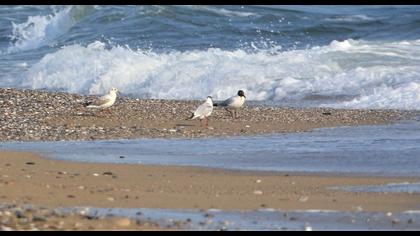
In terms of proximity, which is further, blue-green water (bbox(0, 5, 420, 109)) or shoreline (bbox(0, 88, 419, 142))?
blue-green water (bbox(0, 5, 420, 109))

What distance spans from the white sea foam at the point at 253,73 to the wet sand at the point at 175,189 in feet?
26.4

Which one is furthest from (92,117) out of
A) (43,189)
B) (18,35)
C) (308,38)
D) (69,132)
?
(18,35)

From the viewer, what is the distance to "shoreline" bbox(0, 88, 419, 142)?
14.0 meters

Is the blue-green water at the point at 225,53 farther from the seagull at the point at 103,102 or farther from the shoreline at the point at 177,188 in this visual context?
the shoreline at the point at 177,188

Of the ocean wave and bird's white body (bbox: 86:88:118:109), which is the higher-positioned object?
the ocean wave

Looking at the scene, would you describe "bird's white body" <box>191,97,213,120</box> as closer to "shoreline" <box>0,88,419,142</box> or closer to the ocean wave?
"shoreline" <box>0,88,419,142</box>

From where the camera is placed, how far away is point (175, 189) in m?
9.30

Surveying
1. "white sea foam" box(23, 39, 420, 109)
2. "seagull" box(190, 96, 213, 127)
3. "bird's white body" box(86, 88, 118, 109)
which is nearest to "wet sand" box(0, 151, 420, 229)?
"seagull" box(190, 96, 213, 127)

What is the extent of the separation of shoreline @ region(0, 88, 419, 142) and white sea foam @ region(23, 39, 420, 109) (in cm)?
209

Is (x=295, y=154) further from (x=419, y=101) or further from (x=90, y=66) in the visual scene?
(x=90, y=66)

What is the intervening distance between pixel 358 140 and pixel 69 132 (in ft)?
12.2

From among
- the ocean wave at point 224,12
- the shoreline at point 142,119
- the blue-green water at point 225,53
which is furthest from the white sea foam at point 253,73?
the ocean wave at point 224,12

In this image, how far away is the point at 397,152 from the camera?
12.0m

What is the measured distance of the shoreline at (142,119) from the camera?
46.0 feet
